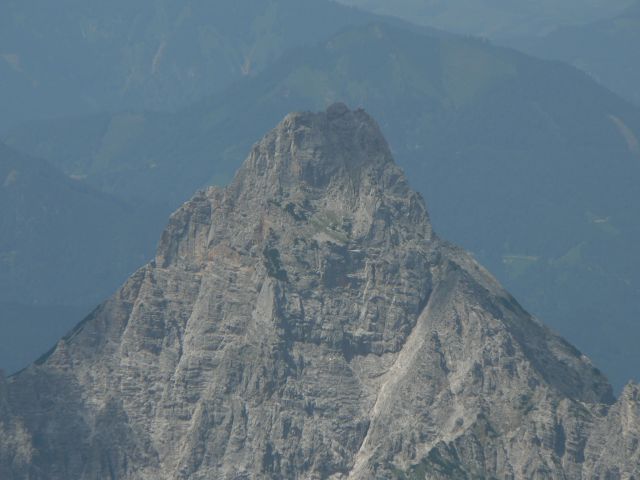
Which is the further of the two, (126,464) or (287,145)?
(287,145)

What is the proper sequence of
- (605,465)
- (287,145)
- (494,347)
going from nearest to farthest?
(605,465), (494,347), (287,145)

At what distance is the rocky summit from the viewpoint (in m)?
156

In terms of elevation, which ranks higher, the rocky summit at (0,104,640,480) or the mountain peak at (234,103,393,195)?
the mountain peak at (234,103,393,195)

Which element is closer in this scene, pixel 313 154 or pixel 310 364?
pixel 310 364

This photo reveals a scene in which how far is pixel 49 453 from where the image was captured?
530ft

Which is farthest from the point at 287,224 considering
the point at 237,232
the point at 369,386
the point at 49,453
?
the point at 49,453

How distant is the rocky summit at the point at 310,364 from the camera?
156 meters

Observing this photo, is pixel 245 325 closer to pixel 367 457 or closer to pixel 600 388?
pixel 367 457

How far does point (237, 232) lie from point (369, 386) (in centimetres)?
1711

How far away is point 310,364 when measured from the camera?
161125 mm

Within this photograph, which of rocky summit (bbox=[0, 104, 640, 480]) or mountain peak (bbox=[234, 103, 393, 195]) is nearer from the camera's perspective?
rocky summit (bbox=[0, 104, 640, 480])

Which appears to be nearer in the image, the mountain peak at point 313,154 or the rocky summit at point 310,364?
the rocky summit at point 310,364

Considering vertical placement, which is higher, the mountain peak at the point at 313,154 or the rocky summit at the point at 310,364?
the mountain peak at the point at 313,154

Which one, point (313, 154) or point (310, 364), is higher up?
point (313, 154)
